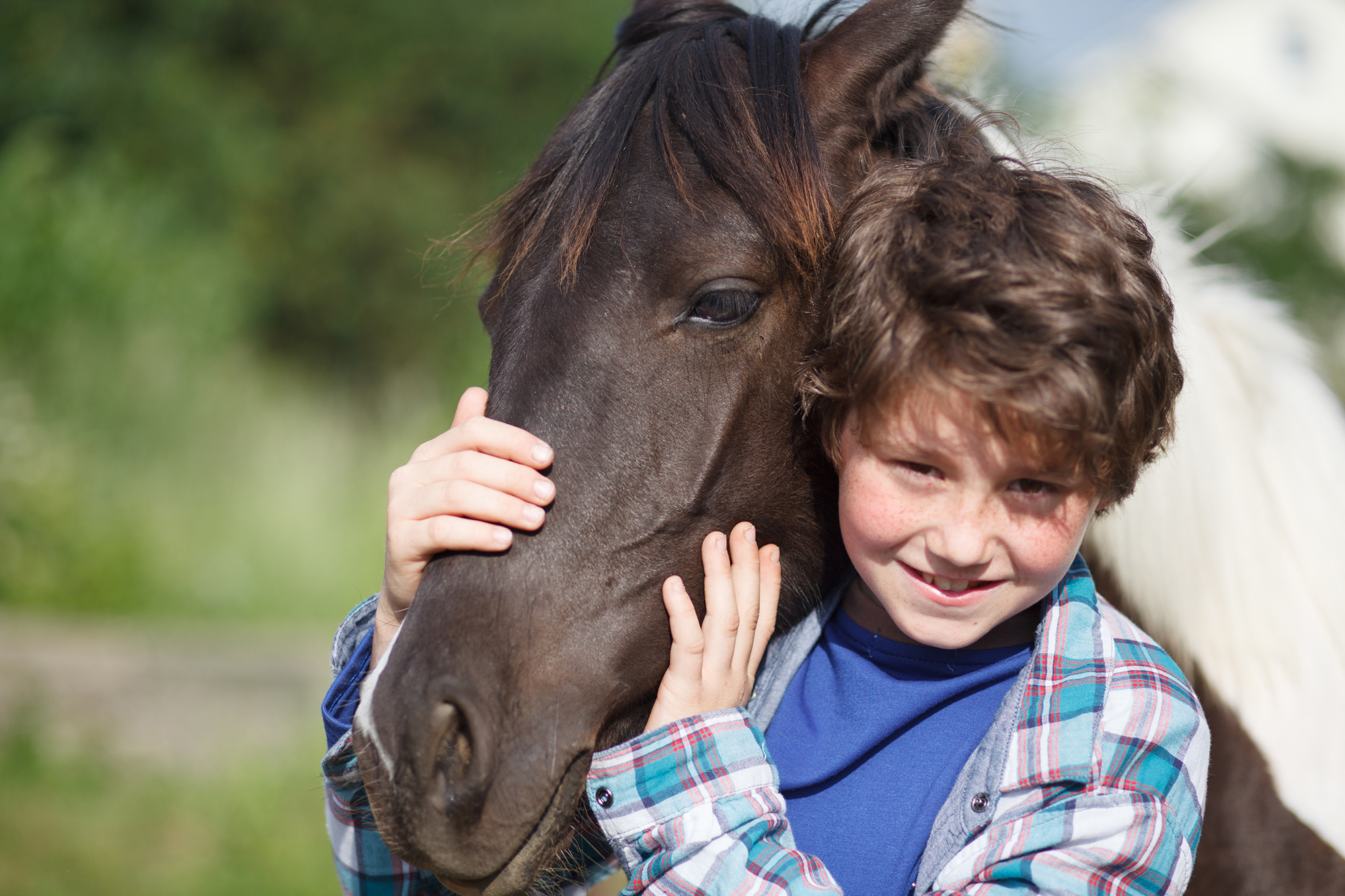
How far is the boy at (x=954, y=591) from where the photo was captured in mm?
1103

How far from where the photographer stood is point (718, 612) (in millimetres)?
1280

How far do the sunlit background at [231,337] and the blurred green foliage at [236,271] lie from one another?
0.03 m

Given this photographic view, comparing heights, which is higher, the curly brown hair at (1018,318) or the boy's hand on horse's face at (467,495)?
the boy's hand on horse's face at (467,495)

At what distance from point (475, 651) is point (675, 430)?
392 mm

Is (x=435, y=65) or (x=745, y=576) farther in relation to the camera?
(x=435, y=65)

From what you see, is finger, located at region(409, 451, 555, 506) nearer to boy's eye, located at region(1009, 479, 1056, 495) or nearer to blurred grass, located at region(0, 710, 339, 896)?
boy's eye, located at region(1009, 479, 1056, 495)

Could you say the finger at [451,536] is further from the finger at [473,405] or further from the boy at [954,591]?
the finger at [473,405]

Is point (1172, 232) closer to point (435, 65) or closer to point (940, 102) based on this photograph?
point (940, 102)

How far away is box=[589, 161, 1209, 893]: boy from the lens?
110 centimetres

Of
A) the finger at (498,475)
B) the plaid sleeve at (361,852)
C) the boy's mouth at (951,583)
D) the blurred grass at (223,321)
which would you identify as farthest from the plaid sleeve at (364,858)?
the boy's mouth at (951,583)

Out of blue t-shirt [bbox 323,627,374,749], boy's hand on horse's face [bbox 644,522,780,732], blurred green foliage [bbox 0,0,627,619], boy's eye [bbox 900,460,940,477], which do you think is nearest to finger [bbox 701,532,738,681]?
boy's hand on horse's face [bbox 644,522,780,732]

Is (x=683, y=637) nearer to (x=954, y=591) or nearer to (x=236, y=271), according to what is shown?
(x=954, y=591)

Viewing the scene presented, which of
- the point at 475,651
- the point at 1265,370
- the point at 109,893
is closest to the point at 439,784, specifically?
the point at 475,651

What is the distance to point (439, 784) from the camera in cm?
117
